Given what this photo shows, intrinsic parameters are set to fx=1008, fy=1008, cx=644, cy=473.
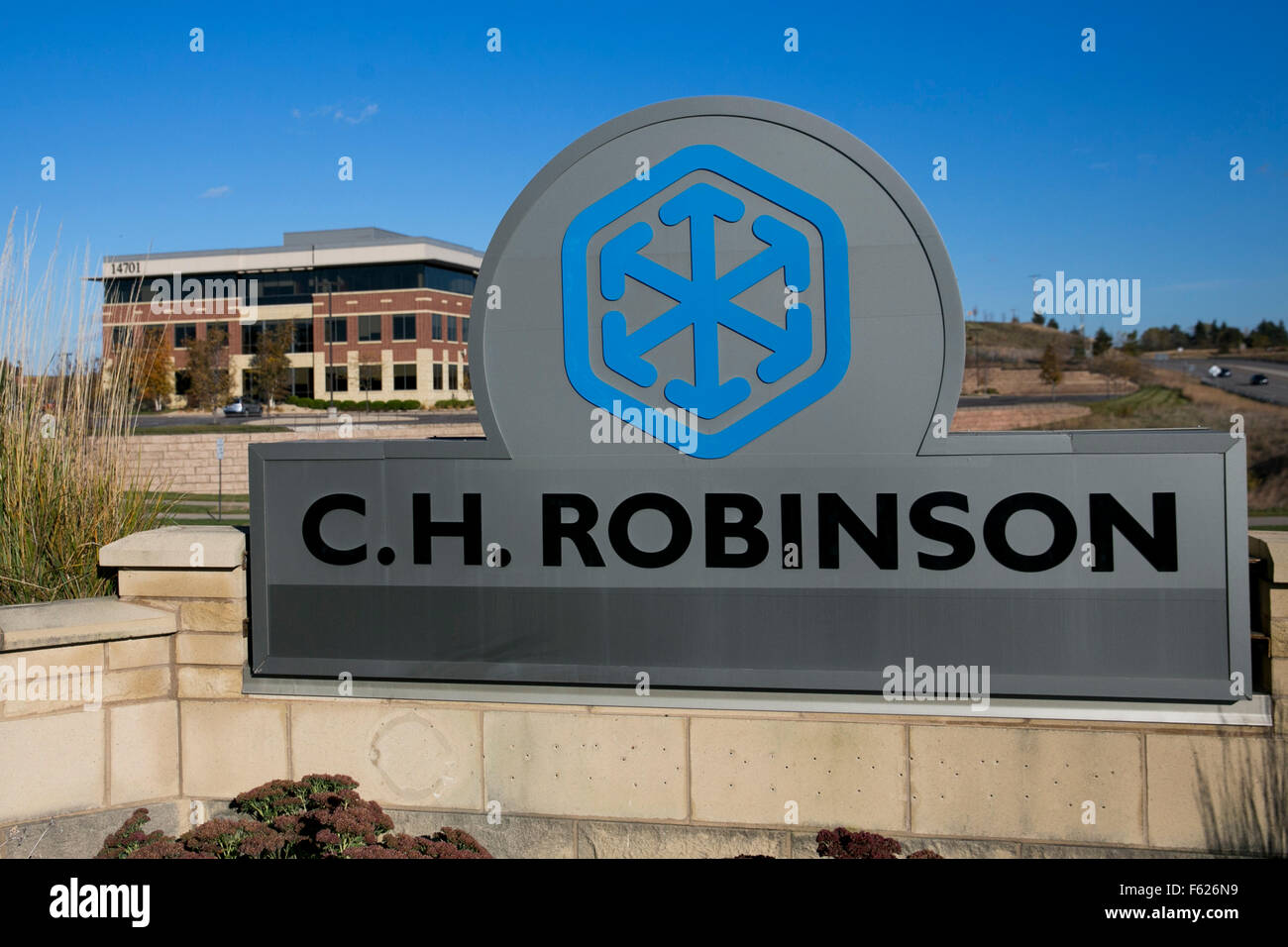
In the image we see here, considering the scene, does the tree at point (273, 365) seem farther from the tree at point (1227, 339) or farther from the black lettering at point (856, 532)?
the tree at point (1227, 339)

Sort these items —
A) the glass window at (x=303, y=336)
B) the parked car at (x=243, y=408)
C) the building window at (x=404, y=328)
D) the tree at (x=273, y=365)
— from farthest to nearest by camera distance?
the glass window at (x=303, y=336) → the building window at (x=404, y=328) → the tree at (x=273, y=365) → the parked car at (x=243, y=408)

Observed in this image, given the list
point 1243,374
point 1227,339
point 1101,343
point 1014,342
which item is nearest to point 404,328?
point 1101,343

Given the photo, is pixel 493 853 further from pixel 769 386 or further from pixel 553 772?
pixel 769 386

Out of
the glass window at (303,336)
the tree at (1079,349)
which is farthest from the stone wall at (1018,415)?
the glass window at (303,336)

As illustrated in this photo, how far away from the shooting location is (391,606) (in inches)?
216

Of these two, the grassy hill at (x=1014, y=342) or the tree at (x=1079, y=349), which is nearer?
the tree at (x=1079, y=349)

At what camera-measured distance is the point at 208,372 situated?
59.2 m

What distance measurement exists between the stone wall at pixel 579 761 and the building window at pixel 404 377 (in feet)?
244

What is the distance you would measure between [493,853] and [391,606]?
142 cm

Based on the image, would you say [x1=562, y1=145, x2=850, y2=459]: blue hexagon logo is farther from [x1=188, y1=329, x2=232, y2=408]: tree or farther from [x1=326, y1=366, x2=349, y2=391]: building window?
[x1=326, y1=366, x2=349, y2=391]: building window

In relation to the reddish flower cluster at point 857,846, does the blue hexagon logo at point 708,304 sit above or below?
above

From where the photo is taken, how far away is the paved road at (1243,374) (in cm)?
5600

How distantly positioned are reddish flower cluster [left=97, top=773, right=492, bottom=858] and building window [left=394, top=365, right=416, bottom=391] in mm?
75013

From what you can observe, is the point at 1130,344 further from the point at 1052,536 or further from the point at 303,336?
the point at 1052,536
